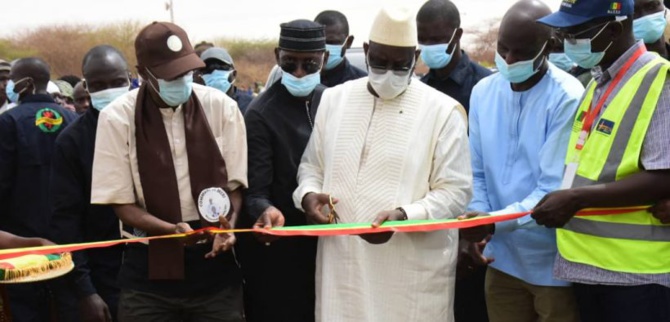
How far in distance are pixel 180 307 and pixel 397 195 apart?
1.25 metres

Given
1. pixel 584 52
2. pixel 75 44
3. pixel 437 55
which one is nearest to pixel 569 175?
pixel 584 52

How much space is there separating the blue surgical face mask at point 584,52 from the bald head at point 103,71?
272 centimetres

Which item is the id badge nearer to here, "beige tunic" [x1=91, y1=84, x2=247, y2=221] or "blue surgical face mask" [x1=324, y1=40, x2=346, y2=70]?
"beige tunic" [x1=91, y1=84, x2=247, y2=221]

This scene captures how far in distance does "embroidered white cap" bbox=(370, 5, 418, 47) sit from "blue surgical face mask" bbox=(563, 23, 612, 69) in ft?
2.42

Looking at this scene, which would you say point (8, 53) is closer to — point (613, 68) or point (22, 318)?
point (22, 318)

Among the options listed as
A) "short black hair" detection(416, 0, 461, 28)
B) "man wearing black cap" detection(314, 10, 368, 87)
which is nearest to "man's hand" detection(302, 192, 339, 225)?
"short black hair" detection(416, 0, 461, 28)

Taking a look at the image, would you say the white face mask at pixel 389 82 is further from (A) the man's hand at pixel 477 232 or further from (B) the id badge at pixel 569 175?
(B) the id badge at pixel 569 175

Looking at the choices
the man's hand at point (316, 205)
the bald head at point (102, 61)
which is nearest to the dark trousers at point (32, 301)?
the bald head at point (102, 61)

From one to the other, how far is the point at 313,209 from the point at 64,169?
148cm

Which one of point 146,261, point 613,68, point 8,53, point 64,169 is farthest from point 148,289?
point 8,53

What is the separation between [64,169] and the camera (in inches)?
182

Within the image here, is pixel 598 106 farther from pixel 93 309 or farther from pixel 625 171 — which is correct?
pixel 93 309

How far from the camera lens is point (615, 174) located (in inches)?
146

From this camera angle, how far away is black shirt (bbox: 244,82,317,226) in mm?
4527
